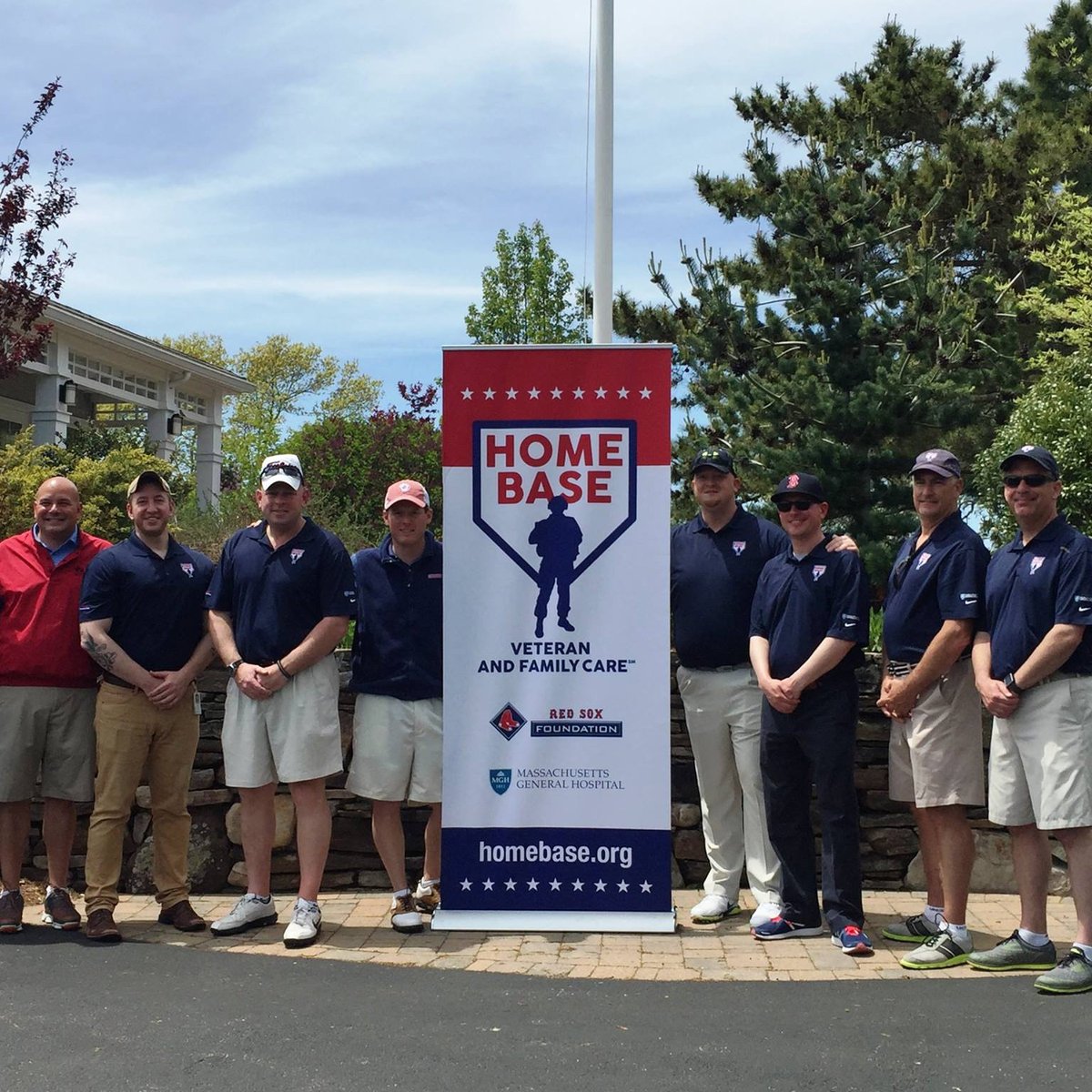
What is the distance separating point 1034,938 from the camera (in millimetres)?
5234

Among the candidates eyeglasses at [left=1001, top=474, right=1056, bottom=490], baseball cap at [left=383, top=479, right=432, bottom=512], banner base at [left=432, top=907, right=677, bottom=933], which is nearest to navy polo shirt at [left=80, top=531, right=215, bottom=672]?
baseball cap at [left=383, top=479, right=432, bottom=512]

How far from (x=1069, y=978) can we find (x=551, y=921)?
2.18 metres

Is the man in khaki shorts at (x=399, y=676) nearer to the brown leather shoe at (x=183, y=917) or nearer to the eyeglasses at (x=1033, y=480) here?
the brown leather shoe at (x=183, y=917)

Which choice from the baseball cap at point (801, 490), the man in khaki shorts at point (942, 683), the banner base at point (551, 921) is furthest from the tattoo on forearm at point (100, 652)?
the man in khaki shorts at point (942, 683)

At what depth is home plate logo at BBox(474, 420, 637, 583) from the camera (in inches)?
238

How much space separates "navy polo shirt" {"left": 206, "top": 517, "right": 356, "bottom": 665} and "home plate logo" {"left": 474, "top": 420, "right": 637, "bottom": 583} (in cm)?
69

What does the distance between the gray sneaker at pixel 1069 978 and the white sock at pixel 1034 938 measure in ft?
0.78

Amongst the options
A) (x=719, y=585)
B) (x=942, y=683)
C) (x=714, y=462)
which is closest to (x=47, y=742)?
(x=719, y=585)

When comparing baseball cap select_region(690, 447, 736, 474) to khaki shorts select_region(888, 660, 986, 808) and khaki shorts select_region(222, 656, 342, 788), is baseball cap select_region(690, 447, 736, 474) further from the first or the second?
khaki shorts select_region(222, 656, 342, 788)

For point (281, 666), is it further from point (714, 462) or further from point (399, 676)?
point (714, 462)

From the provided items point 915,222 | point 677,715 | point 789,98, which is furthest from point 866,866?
point 789,98

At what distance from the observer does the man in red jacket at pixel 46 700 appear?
5.97 metres

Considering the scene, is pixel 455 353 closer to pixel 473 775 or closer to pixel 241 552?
pixel 241 552

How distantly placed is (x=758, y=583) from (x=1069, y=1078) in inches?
96.8
